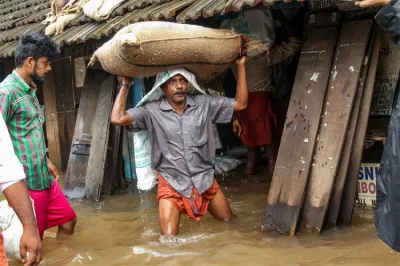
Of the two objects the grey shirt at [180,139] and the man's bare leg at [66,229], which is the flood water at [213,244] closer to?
the man's bare leg at [66,229]

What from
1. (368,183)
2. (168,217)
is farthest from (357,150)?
(168,217)

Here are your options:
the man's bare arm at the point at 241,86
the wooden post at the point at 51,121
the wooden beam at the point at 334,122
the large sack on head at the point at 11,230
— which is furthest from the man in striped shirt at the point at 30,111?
the wooden post at the point at 51,121

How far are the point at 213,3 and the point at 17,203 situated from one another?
123 inches

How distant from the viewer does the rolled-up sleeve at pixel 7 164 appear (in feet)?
7.63

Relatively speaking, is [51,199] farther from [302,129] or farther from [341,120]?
[341,120]

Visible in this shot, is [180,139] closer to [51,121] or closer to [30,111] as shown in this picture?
[30,111]

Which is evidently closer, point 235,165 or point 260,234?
point 260,234

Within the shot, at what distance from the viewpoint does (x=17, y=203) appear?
2.46m

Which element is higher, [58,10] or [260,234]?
[58,10]

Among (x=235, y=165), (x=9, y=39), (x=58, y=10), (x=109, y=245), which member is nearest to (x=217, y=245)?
(x=109, y=245)

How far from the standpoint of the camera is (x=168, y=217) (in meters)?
4.35

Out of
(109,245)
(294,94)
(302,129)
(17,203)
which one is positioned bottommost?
(109,245)

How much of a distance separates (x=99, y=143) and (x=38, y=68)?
9.38 feet

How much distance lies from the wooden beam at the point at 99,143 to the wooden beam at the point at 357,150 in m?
3.47
